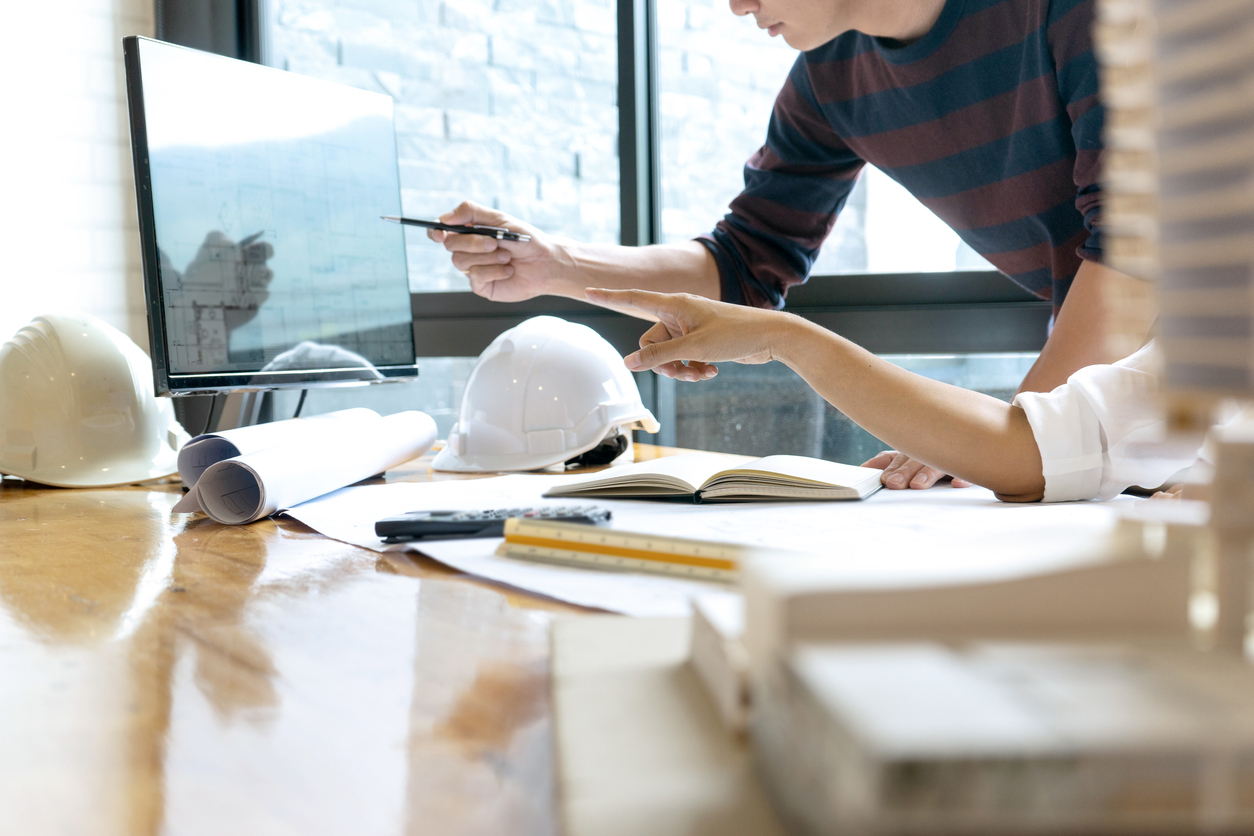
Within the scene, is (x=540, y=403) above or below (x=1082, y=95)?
below

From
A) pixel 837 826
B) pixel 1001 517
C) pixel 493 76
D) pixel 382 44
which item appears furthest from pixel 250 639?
pixel 382 44

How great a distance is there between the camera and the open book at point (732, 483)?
84 centimetres

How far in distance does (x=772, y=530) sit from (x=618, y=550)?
0.14 m

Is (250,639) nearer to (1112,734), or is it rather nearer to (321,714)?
(321,714)

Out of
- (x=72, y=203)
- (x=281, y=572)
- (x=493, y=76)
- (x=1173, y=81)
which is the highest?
(x=493, y=76)

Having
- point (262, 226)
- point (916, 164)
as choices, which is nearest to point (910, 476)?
point (916, 164)

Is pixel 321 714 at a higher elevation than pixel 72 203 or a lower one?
lower

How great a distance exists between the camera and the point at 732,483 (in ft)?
2.77

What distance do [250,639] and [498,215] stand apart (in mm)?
934

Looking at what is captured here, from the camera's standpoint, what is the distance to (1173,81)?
249mm

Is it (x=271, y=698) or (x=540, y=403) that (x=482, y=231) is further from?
(x=271, y=698)

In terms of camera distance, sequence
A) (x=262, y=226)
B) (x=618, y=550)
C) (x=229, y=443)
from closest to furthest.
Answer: (x=618, y=550), (x=229, y=443), (x=262, y=226)

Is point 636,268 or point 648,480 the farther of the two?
point 636,268

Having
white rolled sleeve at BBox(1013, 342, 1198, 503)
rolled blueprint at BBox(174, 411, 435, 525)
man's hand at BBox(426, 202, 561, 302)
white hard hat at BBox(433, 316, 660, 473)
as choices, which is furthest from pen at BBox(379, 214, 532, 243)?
white rolled sleeve at BBox(1013, 342, 1198, 503)
